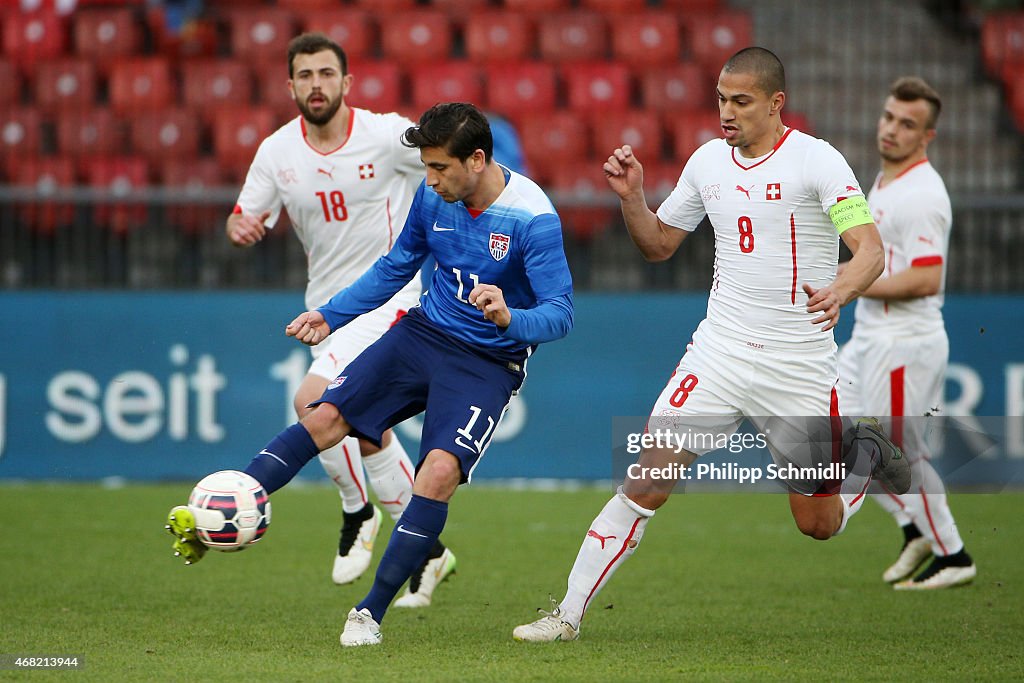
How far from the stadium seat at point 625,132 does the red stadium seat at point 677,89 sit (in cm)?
46

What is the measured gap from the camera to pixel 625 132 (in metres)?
13.7

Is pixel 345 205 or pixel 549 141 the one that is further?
pixel 549 141

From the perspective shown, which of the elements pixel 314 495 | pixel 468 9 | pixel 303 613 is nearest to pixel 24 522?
pixel 314 495

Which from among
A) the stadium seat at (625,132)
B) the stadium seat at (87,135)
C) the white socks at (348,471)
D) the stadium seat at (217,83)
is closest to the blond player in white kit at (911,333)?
the white socks at (348,471)

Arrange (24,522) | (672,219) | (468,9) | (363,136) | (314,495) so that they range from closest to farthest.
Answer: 1. (672,219)
2. (363,136)
3. (24,522)
4. (314,495)
5. (468,9)

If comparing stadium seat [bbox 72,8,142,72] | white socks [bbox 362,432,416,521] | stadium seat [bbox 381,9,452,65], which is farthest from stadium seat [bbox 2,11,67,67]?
white socks [bbox 362,432,416,521]

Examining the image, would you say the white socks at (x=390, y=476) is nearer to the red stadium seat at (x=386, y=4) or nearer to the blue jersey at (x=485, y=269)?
the blue jersey at (x=485, y=269)

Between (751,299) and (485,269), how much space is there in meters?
1.16

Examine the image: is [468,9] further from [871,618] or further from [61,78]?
[871,618]

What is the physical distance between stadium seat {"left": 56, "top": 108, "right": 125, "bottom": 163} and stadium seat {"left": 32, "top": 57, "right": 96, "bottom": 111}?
30cm

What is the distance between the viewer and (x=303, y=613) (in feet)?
20.8

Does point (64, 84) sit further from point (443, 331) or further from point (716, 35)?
point (443, 331)

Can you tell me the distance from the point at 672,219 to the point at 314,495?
17.7 ft

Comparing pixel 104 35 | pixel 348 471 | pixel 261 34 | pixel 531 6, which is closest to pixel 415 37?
pixel 531 6
